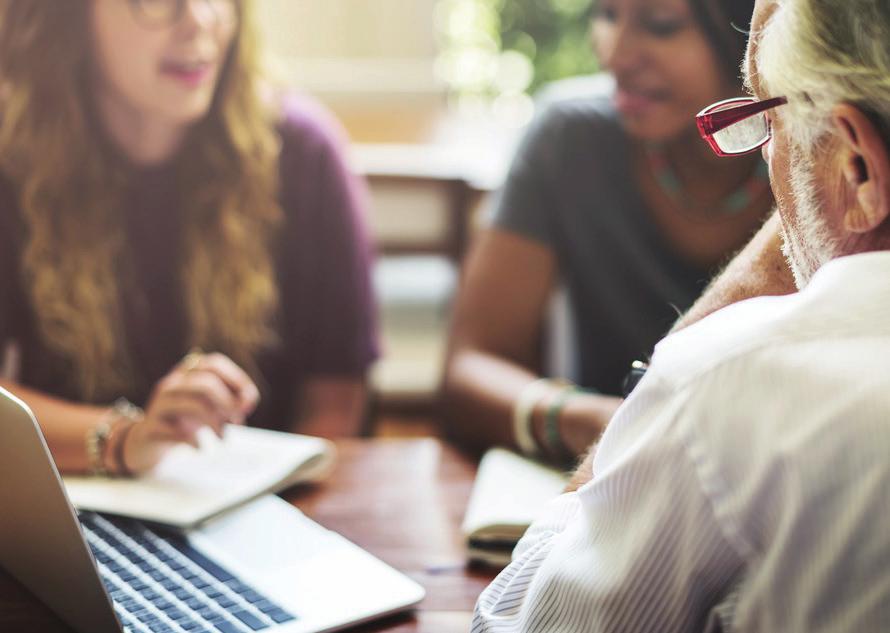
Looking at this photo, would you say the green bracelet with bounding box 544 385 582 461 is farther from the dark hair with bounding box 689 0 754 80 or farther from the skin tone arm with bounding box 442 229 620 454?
the dark hair with bounding box 689 0 754 80

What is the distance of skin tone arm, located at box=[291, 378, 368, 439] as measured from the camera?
159 centimetres

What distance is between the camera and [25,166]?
152 cm

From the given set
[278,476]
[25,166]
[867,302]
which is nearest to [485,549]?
[278,476]

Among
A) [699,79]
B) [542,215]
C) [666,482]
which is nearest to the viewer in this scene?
[666,482]

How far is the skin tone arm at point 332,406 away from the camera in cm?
159

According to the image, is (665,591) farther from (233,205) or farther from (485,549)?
(233,205)

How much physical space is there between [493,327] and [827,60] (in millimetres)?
961

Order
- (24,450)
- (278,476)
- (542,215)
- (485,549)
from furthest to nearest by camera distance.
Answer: (542,215), (278,476), (485,549), (24,450)

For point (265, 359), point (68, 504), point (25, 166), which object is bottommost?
point (265, 359)

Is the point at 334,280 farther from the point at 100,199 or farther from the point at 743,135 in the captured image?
the point at 743,135

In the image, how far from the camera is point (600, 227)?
5.33ft

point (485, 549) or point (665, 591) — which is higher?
point (665, 591)

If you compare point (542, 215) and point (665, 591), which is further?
point (542, 215)

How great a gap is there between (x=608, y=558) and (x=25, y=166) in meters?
1.19
